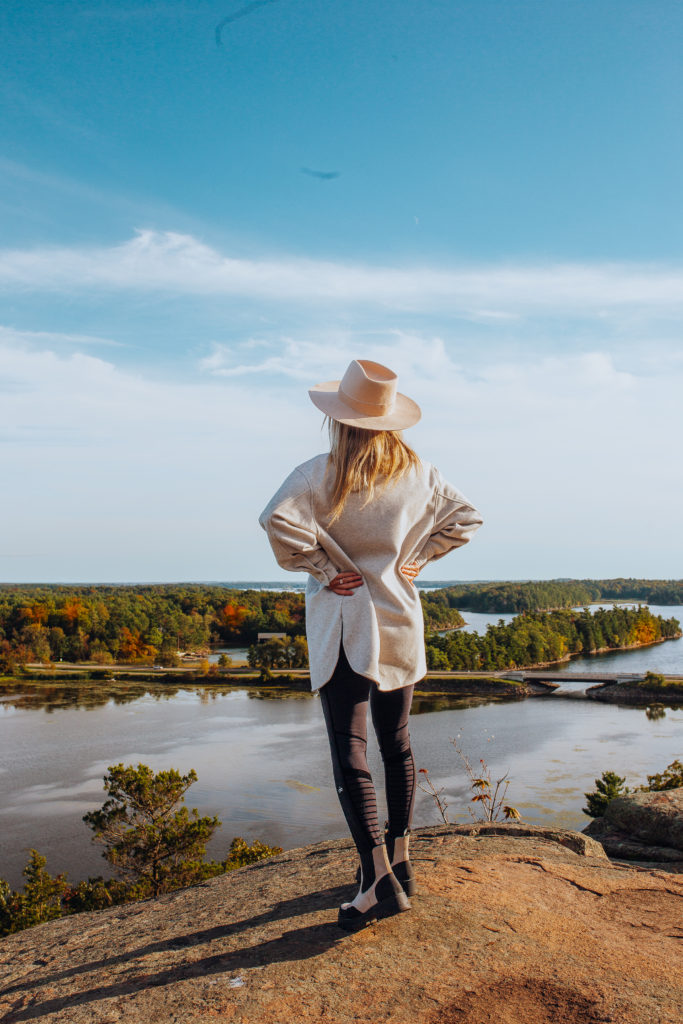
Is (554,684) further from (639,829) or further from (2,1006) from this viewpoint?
(2,1006)

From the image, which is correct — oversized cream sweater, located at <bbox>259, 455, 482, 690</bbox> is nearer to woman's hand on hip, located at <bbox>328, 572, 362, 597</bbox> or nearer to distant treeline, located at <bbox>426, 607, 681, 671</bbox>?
woman's hand on hip, located at <bbox>328, 572, 362, 597</bbox>

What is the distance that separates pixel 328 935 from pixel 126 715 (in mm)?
35025

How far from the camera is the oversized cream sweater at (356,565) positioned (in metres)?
1.95

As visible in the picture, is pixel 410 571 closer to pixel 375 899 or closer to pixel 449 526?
pixel 449 526

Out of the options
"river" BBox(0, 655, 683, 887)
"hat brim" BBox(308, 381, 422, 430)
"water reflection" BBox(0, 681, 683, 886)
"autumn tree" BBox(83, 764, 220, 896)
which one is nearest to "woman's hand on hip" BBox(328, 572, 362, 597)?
"hat brim" BBox(308, 381, 422, 430)

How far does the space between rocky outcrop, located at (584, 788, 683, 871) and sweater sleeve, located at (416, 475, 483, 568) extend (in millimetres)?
3275

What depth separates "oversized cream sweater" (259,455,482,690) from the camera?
6.39 feet

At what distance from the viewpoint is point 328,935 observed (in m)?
1.98

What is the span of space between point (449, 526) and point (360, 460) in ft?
1.34

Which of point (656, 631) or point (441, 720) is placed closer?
point (441, 720)

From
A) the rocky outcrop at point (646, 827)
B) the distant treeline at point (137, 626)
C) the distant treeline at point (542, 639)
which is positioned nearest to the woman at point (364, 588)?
the rocky outcrop at point (646, 827)

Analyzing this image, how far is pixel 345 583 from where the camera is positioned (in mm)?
1995

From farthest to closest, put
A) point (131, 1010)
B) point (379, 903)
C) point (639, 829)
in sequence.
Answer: point (639, 829) → point (379, 903) → point (131, 1010)

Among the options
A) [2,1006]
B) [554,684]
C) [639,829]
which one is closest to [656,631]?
[554,684]
